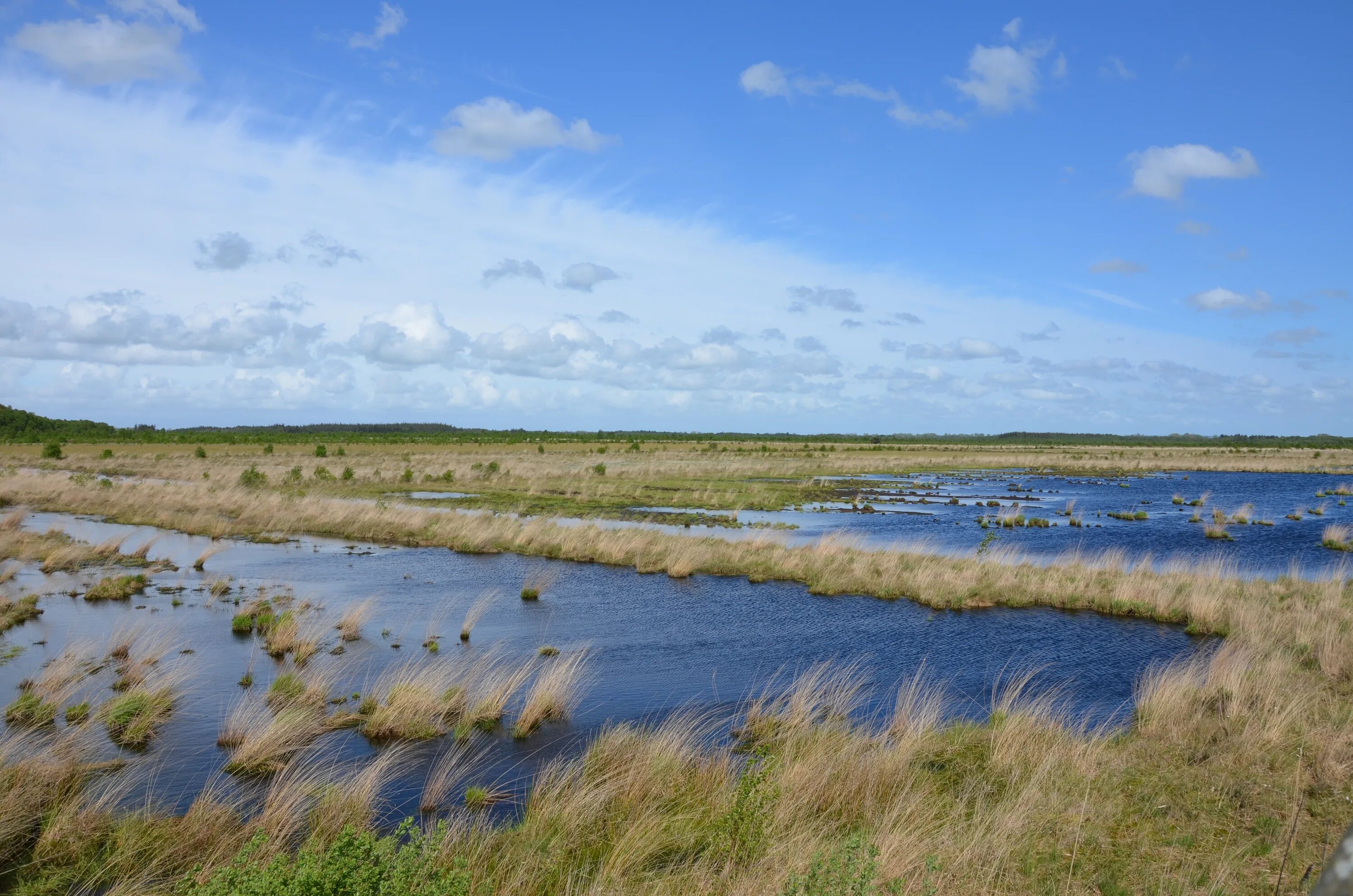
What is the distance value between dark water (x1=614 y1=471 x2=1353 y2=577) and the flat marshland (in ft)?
16.3

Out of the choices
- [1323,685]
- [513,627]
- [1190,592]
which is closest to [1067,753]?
[1323,685]

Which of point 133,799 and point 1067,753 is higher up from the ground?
point 1067,753


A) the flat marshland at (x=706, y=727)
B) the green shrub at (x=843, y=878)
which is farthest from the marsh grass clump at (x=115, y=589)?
the green shrub at (x=843, y=878)

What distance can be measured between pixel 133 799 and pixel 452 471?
5104 centimetres

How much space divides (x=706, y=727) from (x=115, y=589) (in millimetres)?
17041

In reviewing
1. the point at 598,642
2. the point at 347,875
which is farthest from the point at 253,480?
the point at 347,875

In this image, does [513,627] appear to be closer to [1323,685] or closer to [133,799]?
[133,799]

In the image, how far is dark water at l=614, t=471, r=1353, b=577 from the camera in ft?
102

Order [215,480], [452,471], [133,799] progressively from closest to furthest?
[133,799], [215,480], [452,471]

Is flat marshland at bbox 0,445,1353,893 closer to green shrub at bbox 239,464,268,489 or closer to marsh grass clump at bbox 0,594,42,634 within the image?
marsh grass clump at bbox 0,594,42,634

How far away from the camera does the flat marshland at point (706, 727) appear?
732 centimetres

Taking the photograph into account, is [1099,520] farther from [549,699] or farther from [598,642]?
[549,699]

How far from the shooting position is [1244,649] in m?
15.0

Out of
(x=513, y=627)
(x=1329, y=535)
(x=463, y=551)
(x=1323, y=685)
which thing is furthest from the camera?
(x=1329, y=535)
